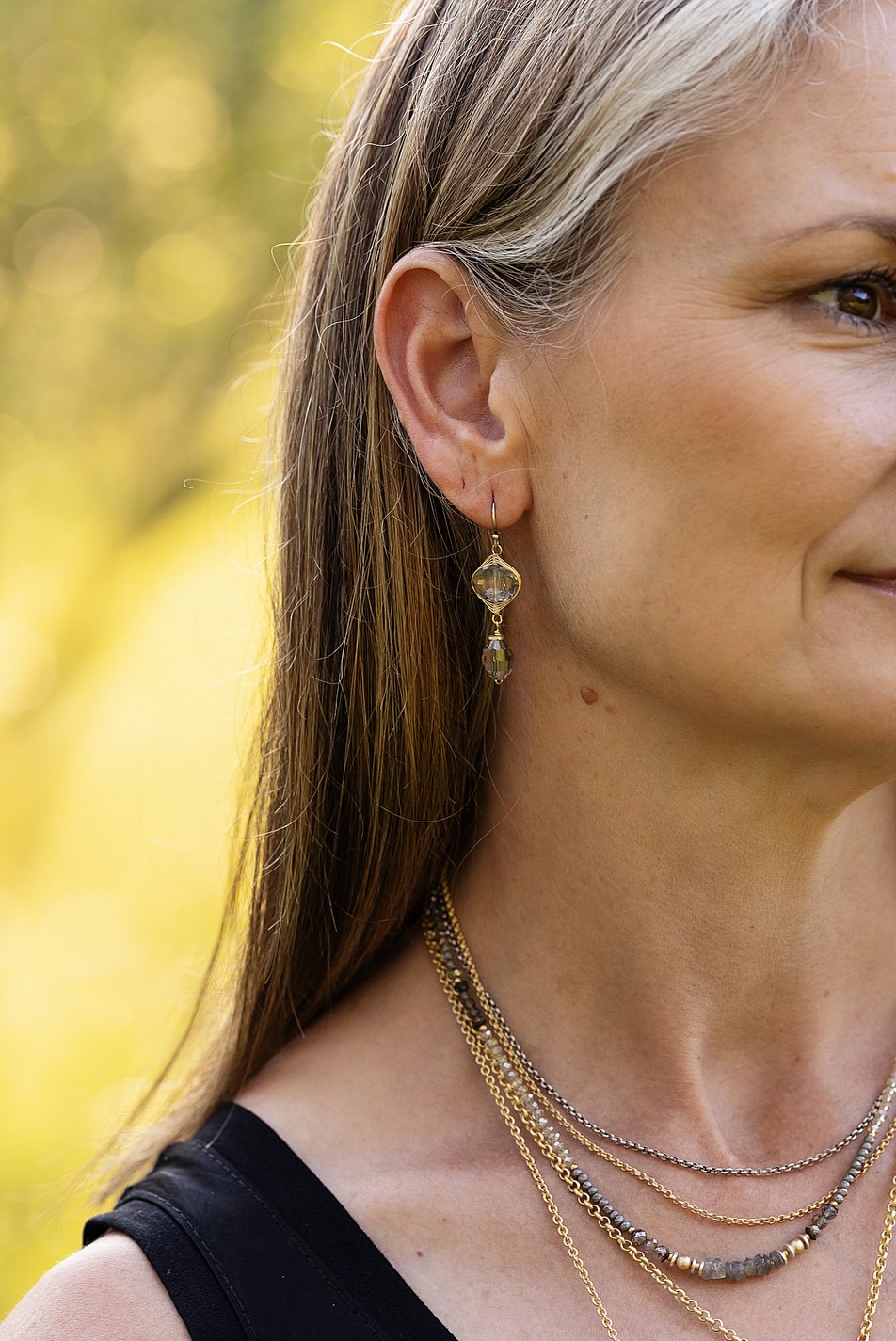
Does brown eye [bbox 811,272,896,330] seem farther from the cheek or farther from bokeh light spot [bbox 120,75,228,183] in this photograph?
bokeh light spot [bbox 120,75,228,183]

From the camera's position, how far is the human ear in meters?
Result: 1.98

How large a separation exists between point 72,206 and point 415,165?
358cm

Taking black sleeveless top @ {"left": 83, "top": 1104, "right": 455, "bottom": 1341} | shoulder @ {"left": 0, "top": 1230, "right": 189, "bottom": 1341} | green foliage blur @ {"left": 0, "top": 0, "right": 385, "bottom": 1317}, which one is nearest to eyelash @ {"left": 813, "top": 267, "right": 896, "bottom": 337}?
black sleeveless top @ {"left": 83, "top": 1104, "right": 455, "bottom": 1341}

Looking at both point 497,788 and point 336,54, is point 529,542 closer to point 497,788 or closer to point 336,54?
point 497,788

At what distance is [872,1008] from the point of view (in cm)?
213

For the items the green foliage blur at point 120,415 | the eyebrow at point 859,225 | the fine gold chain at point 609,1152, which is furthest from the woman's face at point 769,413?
the green foliage blur at point 120,415

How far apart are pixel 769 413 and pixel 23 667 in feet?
13.2

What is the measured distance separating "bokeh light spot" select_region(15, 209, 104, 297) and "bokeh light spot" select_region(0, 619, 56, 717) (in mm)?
1186

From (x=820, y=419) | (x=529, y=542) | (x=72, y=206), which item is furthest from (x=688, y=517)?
(x=72, y=206)

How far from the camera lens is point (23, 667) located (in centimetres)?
527

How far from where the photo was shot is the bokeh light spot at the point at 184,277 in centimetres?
530

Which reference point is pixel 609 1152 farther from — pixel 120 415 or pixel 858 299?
pixel 120 415

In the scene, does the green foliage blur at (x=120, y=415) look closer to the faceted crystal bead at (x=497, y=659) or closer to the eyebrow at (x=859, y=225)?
the faceted crystal bead at (x=497, y=659)

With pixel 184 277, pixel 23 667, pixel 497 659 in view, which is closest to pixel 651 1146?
pixel 497 659
